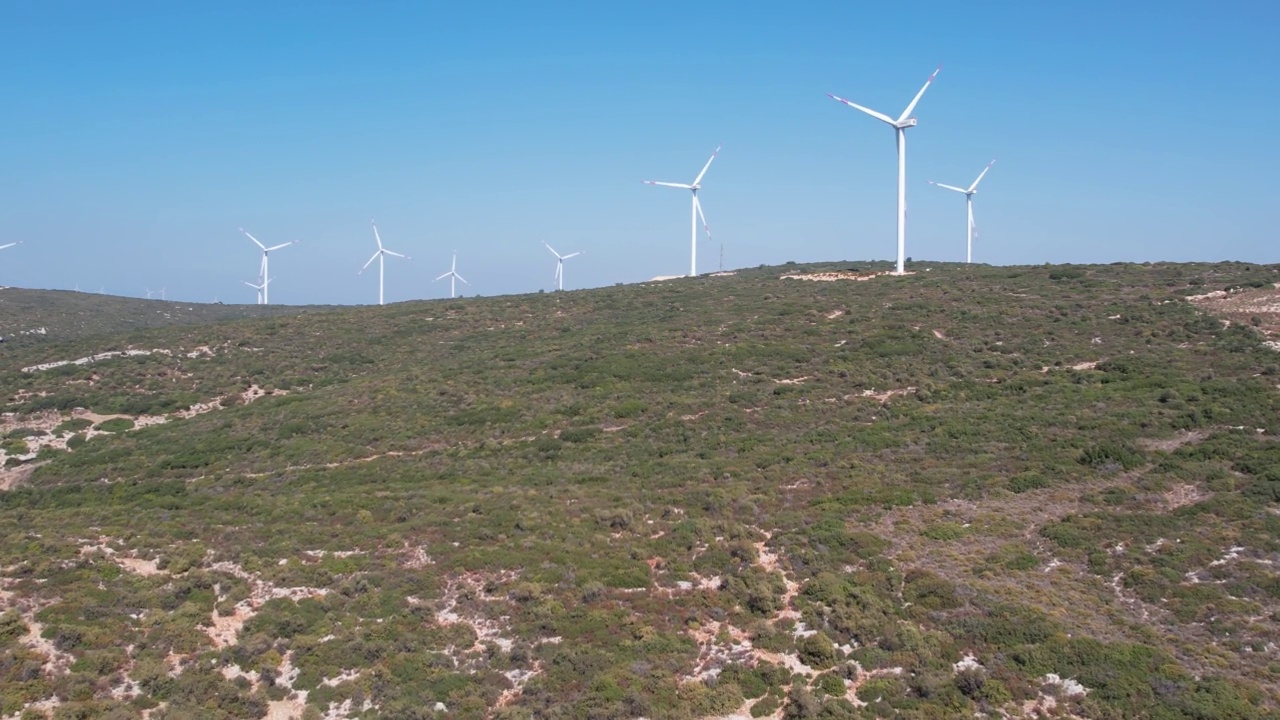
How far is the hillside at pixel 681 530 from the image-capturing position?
21.7 meters

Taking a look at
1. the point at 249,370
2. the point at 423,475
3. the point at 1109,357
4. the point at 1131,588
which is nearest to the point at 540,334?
the point at 249,370

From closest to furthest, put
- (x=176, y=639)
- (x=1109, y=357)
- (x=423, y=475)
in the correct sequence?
(x=176, y=639)
(x=423, y=475)
(x=1109, y=357)

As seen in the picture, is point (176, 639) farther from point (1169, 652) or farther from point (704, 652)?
point (1169, 652)

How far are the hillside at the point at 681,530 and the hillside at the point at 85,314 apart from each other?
117ft

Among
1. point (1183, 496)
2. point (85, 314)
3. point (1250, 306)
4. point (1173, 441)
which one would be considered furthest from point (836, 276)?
point (85, 314)

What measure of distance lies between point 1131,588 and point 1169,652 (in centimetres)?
327

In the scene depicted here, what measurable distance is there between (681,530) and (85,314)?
10126 centimetres

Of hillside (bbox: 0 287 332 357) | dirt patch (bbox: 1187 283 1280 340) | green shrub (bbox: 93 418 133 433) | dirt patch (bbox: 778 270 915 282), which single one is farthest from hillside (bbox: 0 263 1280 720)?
hillside (bbox: 0 287 332 357)

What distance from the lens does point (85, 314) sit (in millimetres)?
106250

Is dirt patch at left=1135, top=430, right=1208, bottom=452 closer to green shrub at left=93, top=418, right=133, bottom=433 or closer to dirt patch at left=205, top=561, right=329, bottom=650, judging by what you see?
dirt patch at left=205, top=561, right=329, bottom=650

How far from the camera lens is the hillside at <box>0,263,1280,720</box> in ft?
71.3

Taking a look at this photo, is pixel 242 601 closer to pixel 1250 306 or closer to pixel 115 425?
pixel 115 425

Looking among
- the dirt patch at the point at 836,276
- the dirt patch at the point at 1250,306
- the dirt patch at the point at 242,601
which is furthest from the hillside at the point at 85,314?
the dirt patch at the point at 1250,306

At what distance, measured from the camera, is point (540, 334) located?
231ft
